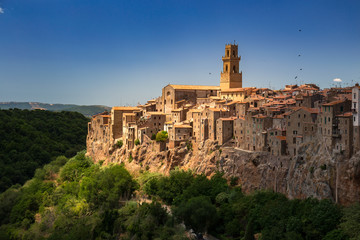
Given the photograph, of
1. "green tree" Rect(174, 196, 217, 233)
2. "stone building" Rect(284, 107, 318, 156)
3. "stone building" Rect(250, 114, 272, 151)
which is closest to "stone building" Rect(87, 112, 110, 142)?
"green tree" Rect(174, 196, 217, 233)

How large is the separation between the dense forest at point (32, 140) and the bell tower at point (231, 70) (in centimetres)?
4922

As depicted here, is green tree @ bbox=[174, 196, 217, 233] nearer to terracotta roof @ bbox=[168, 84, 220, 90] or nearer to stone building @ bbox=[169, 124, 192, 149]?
stone building @ bbox=[169, 124, 192, 149]

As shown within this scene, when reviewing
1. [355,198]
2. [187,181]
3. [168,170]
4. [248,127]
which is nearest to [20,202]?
[168,170]

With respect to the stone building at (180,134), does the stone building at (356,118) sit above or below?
above

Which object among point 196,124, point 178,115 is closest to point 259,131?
point 196,124

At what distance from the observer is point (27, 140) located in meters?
107

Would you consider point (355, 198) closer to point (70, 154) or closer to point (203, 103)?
point (203, 103)

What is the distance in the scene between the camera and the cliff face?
40.3m

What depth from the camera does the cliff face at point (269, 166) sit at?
40.3 meters

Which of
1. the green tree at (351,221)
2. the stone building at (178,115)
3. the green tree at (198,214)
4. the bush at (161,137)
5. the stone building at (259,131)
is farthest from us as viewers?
the stone building at (178,115)

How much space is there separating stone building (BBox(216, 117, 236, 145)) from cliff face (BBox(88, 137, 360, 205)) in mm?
1245

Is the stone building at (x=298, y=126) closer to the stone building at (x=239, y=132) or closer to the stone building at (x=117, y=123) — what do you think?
the stone building at (x=239, y=132)

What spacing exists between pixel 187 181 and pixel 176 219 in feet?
26.3

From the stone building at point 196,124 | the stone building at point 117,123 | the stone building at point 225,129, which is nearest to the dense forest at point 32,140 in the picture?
the stone building at point 117,123
